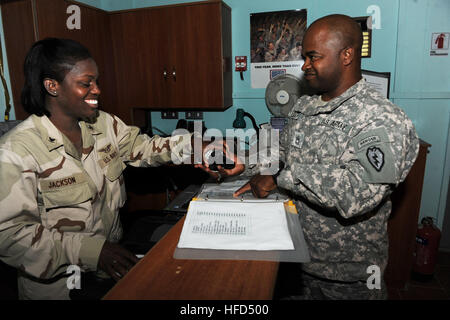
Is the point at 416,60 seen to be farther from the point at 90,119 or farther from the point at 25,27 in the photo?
the point at 25,27

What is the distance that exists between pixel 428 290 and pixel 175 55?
9.69ft

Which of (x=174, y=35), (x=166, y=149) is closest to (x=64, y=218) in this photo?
(x=166, y=149)

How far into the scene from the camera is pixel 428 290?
244 cm

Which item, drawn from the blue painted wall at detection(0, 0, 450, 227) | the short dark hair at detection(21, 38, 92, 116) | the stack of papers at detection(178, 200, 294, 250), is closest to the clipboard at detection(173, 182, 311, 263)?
the stack of papers at detection(178, 200, 294, 250)

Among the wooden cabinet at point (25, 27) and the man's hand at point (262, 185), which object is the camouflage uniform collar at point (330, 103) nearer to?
the man's hand at point (262, 185)

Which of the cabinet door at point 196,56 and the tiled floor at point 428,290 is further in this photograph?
the cabinet door at point 196,56

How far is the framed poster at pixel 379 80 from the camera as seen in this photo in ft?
8.73

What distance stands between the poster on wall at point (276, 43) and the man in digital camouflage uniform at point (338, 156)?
146 cm

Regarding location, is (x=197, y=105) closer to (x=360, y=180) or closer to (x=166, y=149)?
(x=166, y=149)

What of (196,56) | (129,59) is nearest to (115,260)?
(196,56)

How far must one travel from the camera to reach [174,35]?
2738 mm

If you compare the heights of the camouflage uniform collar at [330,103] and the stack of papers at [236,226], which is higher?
the camouflage uniform collar at [330,103]

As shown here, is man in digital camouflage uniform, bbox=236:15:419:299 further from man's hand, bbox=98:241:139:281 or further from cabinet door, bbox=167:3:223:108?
cabinet door, bbox=167:3:223:108

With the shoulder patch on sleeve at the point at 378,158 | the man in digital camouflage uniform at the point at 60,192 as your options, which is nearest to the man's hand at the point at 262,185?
the shoulder patch on sleeve at the point at 378,158
